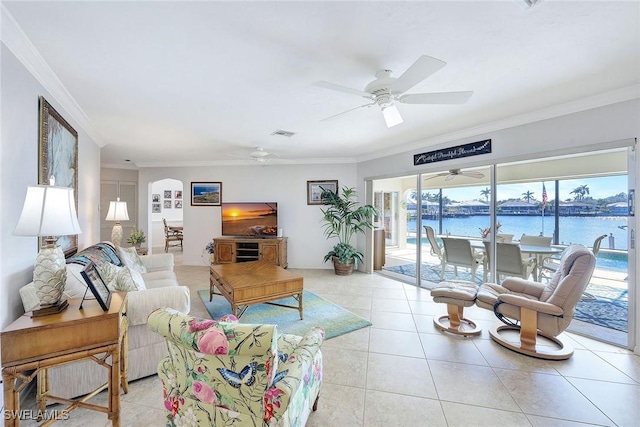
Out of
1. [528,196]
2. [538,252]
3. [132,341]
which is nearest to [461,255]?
[538,252]

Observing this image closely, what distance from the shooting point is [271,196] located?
6113 millimetres

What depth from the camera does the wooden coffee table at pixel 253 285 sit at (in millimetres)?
2893

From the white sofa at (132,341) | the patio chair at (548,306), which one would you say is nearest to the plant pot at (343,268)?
the patio chair at (548,306)

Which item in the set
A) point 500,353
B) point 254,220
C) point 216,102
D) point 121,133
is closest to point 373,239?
point 254,220

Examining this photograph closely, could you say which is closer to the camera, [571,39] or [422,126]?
[571,39]

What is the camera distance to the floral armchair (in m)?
1.10

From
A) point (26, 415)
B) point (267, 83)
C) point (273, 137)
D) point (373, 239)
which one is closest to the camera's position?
point (26, 415)

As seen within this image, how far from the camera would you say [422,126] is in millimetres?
3582

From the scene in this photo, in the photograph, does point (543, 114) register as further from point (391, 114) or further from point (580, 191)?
point (391, 114)

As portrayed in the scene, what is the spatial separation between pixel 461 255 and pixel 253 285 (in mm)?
3218

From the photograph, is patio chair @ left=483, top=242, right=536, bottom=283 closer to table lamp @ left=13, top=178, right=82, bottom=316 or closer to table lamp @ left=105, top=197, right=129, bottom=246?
table lamp @ left=13, top=178, right=82, bottom=316

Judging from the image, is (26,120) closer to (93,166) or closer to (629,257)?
(93,166)

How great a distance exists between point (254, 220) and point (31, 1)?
459cm

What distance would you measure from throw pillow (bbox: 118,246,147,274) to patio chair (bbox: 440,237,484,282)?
4.48 m
